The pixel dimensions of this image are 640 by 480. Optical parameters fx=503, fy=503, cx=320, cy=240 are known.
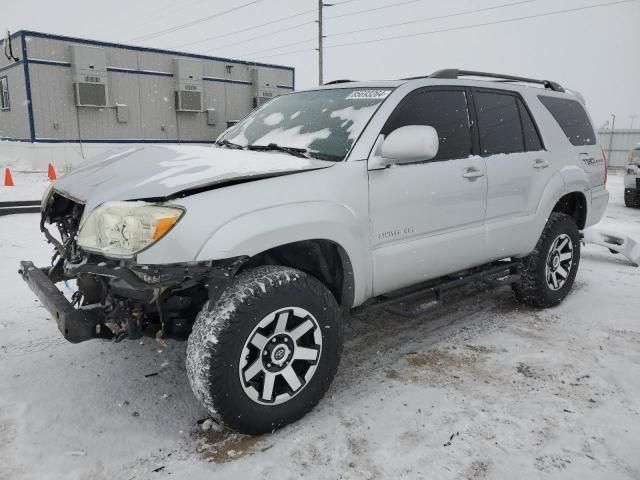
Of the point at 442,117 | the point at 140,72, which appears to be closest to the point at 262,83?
the point at 140,72

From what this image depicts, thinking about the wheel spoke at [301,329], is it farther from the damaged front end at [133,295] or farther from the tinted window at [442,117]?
the tinted window at [442,117]

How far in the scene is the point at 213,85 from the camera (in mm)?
21797

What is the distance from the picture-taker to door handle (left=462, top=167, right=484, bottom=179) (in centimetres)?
339

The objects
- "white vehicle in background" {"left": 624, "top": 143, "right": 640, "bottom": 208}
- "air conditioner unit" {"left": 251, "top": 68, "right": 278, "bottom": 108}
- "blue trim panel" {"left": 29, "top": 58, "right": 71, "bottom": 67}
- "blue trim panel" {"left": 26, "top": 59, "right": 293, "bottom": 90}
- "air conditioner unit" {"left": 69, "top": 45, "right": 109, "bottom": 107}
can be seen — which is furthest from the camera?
"air conditioner unit" {"left": 251, "top": 68, "right": 278, "bottom": 108}

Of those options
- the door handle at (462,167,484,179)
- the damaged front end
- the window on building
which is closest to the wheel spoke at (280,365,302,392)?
the damaged front end

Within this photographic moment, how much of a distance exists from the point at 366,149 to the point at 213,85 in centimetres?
2048

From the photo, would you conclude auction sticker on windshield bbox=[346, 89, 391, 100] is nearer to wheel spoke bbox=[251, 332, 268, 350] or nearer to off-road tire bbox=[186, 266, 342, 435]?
off-road tire bbox=[186, 266, 342, 435]

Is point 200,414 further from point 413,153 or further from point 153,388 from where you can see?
point 413,153

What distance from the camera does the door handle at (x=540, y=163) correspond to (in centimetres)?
400

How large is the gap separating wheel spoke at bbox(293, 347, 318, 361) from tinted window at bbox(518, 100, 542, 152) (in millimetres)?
2528

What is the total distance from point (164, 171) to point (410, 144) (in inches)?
51.5

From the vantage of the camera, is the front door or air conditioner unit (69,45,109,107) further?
air conditioner unit (69,45,109,107)

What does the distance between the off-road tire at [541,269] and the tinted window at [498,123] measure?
0.82 metres

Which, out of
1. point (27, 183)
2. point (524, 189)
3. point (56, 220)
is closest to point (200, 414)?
point (56, 220)
